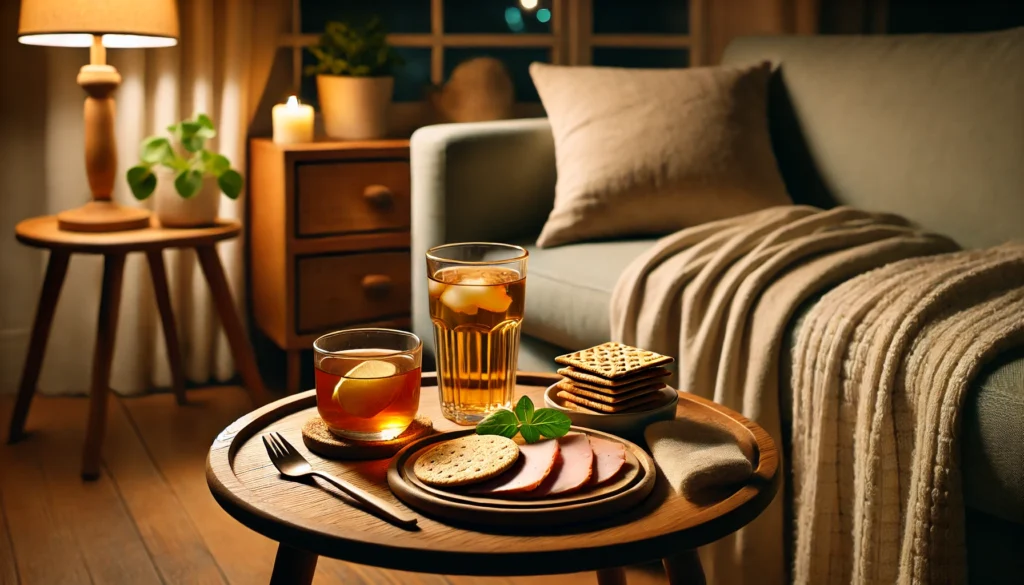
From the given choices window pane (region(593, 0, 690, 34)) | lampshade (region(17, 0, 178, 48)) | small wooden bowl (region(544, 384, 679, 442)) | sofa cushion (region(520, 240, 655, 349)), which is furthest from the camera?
window pane (region(593, 0, 690, 34))

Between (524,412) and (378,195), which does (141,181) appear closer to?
(378,195)

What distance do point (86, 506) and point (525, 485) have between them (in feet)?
4.52

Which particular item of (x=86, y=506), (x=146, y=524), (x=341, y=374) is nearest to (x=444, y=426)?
(x=341, y=374)

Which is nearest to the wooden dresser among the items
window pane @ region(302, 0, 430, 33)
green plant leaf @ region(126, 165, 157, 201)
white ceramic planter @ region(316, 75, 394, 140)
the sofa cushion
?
white ceramic planter @ region(316, 75, 394, 140)

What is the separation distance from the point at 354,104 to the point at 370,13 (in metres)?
0.43

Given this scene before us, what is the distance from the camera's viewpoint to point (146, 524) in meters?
1.92

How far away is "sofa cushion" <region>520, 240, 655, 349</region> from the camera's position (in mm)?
1916

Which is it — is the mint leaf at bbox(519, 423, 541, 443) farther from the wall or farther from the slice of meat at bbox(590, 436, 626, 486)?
the wall

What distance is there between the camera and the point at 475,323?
1.10 m

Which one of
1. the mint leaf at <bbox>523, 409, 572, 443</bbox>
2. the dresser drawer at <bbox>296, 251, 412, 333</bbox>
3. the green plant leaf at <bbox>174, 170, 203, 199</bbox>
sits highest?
the green plant leaf at <bbox>174, 170, 203, 199</bbox>

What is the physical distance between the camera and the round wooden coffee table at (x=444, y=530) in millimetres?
810

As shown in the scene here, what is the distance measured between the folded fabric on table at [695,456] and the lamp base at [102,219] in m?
1.54

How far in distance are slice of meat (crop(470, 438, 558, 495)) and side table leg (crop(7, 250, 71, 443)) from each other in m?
1.62

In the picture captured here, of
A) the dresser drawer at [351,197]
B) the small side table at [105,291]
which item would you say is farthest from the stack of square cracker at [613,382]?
the dresser drawer at [351,197]
